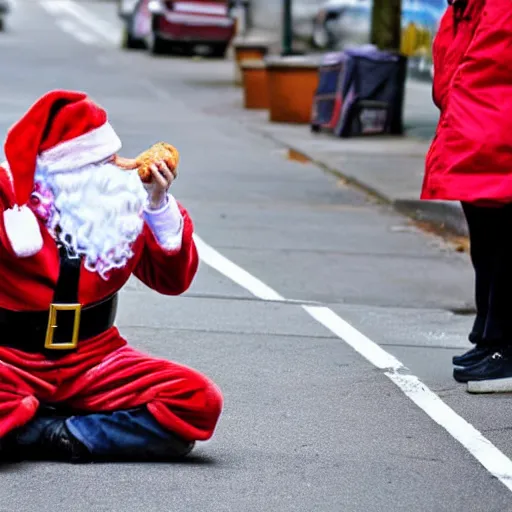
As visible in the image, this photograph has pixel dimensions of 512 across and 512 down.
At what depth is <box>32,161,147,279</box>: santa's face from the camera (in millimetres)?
4582

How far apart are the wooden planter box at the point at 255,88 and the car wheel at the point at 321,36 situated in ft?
40.5

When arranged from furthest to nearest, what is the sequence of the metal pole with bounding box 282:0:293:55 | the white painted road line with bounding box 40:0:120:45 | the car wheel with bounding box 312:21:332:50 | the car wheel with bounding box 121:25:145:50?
the white painted road line with bounding box 40:0:120:45 < the car wheel with bounding box 121:25:145:50 < the car wheel with bounding box 312:21:332:50 < the metal pole with bounding box 282:0:293:55

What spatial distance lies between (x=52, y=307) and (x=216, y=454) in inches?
31.5

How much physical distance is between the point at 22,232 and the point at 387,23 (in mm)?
14033

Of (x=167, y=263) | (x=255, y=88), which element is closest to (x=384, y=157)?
(x=255, y=88)

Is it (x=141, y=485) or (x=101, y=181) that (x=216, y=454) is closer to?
(x=141, y=485)

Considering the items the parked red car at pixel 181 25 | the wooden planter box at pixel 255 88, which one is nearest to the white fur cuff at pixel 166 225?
the wooden planter box at pixel 255 88

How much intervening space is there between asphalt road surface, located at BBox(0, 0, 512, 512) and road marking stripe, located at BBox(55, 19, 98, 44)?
2277cm

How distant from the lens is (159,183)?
182 inches

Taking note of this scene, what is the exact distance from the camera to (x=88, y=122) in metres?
4.54

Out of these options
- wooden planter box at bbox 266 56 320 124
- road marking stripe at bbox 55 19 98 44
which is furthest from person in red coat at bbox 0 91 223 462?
road marking stripe at bbox 55 19 98 44

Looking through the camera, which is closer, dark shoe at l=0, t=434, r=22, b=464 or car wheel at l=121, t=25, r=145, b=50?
dark shoe at l=0, t=434, r=22, b=464

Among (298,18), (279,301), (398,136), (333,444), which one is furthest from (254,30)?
(333,444)

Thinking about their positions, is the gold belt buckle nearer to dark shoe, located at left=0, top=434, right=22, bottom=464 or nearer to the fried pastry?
dark shoe, located at left=0, top=434, right=22, bottom=464
